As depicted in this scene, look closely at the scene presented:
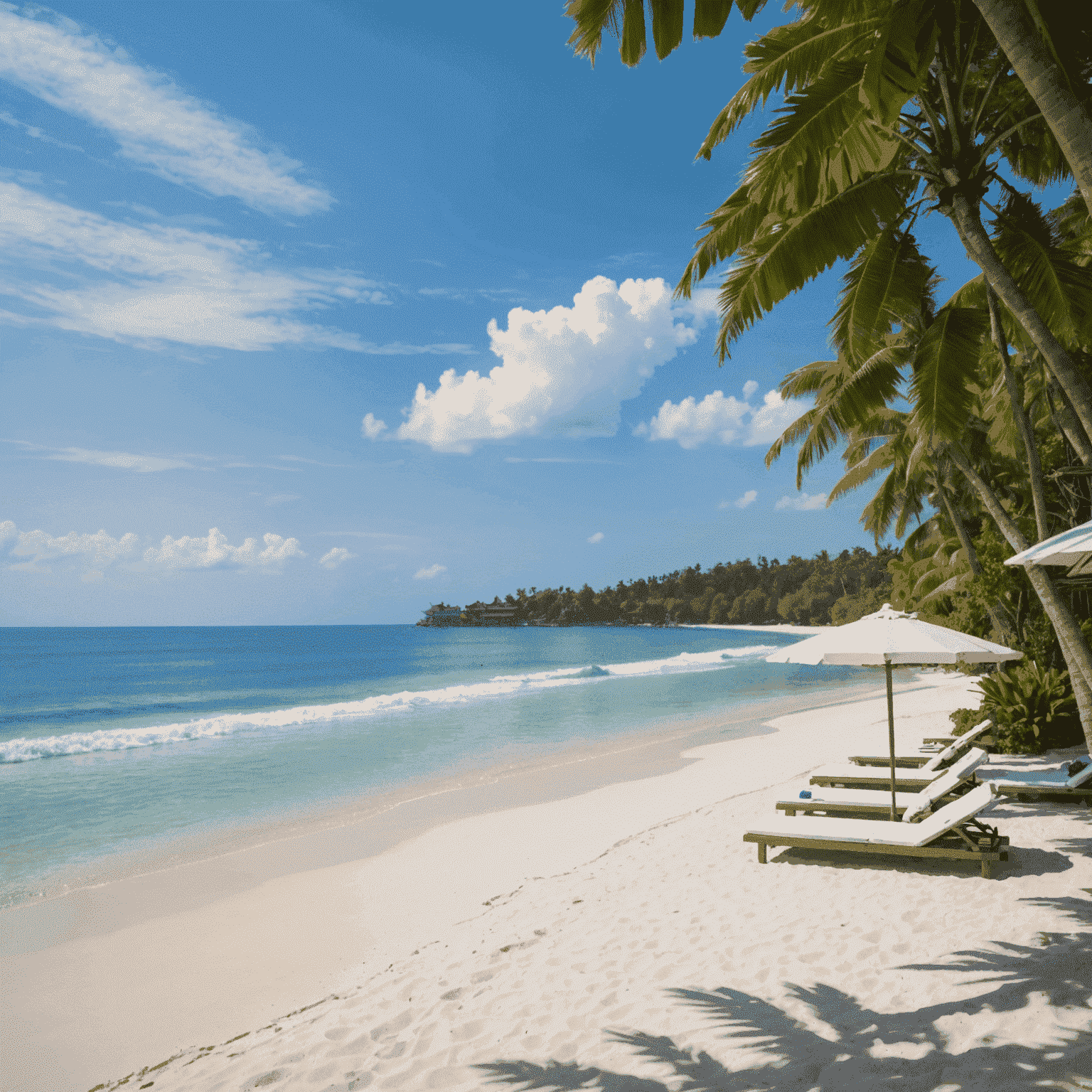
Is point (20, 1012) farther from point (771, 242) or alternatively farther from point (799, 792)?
point (771, 242)

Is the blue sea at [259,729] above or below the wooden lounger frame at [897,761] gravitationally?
below

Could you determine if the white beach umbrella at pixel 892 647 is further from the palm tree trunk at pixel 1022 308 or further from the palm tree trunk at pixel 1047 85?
the palm tree trunk at pixel 1047 85

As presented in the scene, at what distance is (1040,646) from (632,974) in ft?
29.9

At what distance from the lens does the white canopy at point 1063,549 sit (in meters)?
4.29

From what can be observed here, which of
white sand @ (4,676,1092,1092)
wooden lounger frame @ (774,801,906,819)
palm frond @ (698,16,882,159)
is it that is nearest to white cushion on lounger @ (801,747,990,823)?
wooden lounger frame @ (774,801,906,819)

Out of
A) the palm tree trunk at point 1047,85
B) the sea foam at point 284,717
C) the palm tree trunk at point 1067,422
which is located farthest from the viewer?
the sea foam at point 284,717

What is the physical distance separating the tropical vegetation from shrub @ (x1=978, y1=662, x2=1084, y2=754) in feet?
0.61

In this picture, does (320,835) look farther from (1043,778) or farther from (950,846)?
(1043,778)

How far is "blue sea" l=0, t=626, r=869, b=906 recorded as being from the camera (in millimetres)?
10703

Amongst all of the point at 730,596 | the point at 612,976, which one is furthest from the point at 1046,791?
the point at 730,596

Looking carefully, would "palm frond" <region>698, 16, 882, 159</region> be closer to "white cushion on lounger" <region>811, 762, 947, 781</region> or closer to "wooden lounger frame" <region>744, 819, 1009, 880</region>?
"wooden lounger frame" <region>744, 819, 1009, 880</region>

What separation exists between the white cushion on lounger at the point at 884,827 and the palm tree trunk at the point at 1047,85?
449 cm

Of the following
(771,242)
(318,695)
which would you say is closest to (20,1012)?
(771,242)

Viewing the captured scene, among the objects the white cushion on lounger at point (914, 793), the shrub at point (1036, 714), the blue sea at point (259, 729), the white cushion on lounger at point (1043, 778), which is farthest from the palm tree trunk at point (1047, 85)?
the blue sea at point (259, 729)
